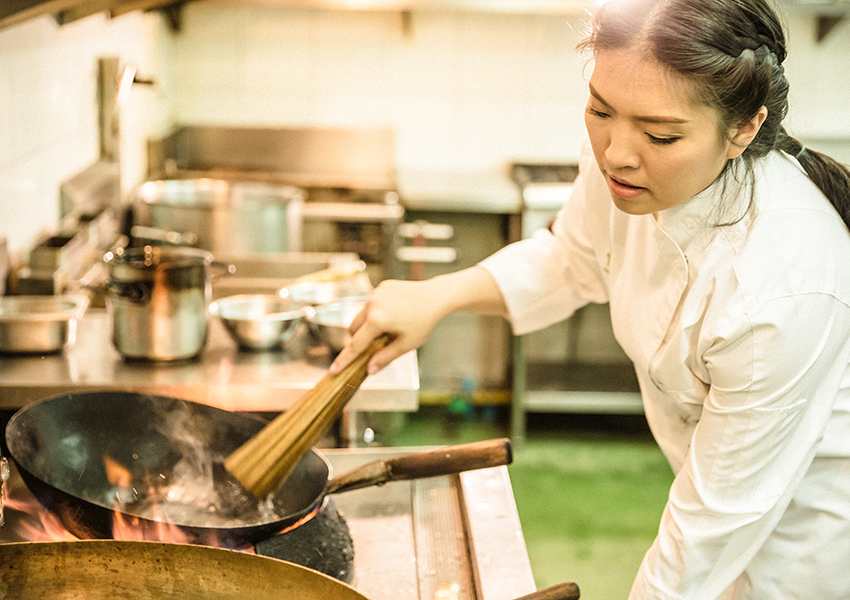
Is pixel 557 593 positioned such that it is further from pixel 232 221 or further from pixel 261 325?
pixel 232 221

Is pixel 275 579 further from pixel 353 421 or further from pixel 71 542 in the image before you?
pixel 353 421

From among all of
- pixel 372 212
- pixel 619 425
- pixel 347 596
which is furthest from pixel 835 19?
pixel 347 596

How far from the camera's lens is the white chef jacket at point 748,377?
3.25 feet

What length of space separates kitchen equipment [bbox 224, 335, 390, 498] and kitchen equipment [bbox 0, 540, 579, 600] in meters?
0.08

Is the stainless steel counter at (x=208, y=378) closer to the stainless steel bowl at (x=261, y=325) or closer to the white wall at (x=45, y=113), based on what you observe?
the stainless steel bowl at (x=261, y=325)

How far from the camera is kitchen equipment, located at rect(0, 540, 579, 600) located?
90 cm

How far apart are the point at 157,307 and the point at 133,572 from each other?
31.8 inches

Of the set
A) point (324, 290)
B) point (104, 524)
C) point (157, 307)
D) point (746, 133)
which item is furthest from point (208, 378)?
point (746, 133)

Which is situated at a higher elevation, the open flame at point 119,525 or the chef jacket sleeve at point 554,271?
the chef jacket sleeve at point 554,271

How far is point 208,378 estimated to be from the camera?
1642mm

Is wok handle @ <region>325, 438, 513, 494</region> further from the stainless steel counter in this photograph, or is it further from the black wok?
the stainless steel counter

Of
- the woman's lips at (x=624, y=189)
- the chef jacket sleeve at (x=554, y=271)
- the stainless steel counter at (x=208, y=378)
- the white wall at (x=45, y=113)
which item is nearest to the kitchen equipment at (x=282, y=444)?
the woman's lips at (x=624, y=189)

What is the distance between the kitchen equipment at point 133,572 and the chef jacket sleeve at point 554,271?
23.6 inches

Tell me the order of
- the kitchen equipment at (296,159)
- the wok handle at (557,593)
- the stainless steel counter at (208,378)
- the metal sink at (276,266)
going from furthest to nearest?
1. the kitchen equipment at (296,159)
2. the metal sink at (276,266)
3. the stainless steel counter at (208,378)
4. the wok handle at (557,593)
